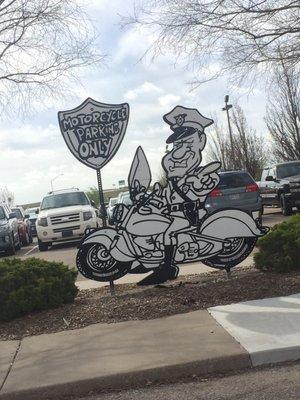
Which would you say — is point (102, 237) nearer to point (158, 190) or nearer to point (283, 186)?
point (158, 190)

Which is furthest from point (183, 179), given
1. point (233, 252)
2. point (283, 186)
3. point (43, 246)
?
point (283, 186)

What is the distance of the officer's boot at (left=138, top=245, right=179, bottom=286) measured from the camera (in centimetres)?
809

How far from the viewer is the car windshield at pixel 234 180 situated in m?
16.7

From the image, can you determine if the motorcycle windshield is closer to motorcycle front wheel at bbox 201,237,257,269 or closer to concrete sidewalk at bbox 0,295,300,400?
motorcycle front wheel at bbox 201,237,257,269

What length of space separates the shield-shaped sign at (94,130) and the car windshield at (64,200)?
35.4 ft

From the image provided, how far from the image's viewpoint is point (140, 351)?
5.48 m

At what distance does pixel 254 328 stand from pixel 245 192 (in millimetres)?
10981

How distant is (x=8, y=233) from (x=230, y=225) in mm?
11370

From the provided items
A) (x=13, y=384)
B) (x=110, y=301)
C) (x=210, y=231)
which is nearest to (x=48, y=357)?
(x=13, y=384)

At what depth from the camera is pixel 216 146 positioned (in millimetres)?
46156

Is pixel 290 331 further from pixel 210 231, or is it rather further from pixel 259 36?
pixel 259 36

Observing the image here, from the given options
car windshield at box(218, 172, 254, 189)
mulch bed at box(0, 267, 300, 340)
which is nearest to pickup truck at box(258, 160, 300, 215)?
car windshield at box(218, 172, 254, 189)

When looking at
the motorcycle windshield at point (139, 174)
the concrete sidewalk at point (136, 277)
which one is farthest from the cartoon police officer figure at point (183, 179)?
the concrete sidewalk at point (136, 277)

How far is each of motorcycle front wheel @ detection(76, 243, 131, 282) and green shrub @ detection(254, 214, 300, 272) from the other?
6.59 ft
